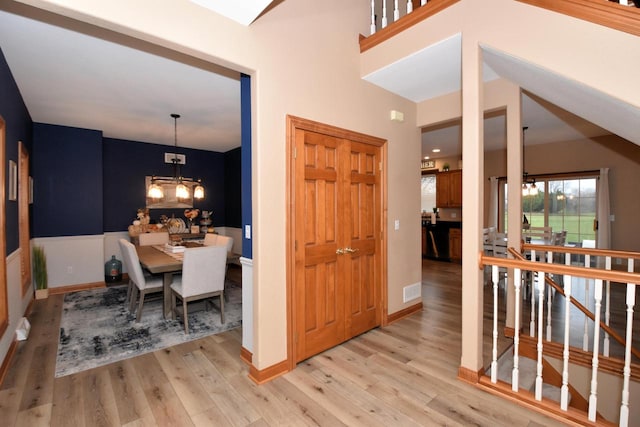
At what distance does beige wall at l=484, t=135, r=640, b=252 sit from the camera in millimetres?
5746

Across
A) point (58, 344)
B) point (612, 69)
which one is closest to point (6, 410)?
point (58, 344)

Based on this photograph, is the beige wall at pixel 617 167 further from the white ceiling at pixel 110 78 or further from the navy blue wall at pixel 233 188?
the navy blue wall at pixel 233 188

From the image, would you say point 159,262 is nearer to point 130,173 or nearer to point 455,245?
point 130,173

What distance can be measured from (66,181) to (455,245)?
8228 millimetres

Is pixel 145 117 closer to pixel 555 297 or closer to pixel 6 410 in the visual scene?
pixel 6 410

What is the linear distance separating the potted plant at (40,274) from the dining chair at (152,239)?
4.35 ft

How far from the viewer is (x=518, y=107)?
320 cm

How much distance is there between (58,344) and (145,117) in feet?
10.7

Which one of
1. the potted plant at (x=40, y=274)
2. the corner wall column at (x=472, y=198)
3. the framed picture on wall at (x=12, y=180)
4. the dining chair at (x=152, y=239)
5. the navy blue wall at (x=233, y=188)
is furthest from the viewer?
Answer: the navy blue wall at (x=233, y=188)

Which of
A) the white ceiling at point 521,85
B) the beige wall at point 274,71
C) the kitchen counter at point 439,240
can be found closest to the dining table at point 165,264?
the beige wall at point 274,71

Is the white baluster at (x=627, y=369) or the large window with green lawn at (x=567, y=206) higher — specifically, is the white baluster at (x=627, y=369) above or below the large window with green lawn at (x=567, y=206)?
below

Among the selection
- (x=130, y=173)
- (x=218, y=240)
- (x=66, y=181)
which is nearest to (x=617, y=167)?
(x=218, y=240)

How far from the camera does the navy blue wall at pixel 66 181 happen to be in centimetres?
495

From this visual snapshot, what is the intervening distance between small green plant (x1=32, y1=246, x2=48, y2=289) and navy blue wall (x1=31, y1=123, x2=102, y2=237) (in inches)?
17.4
